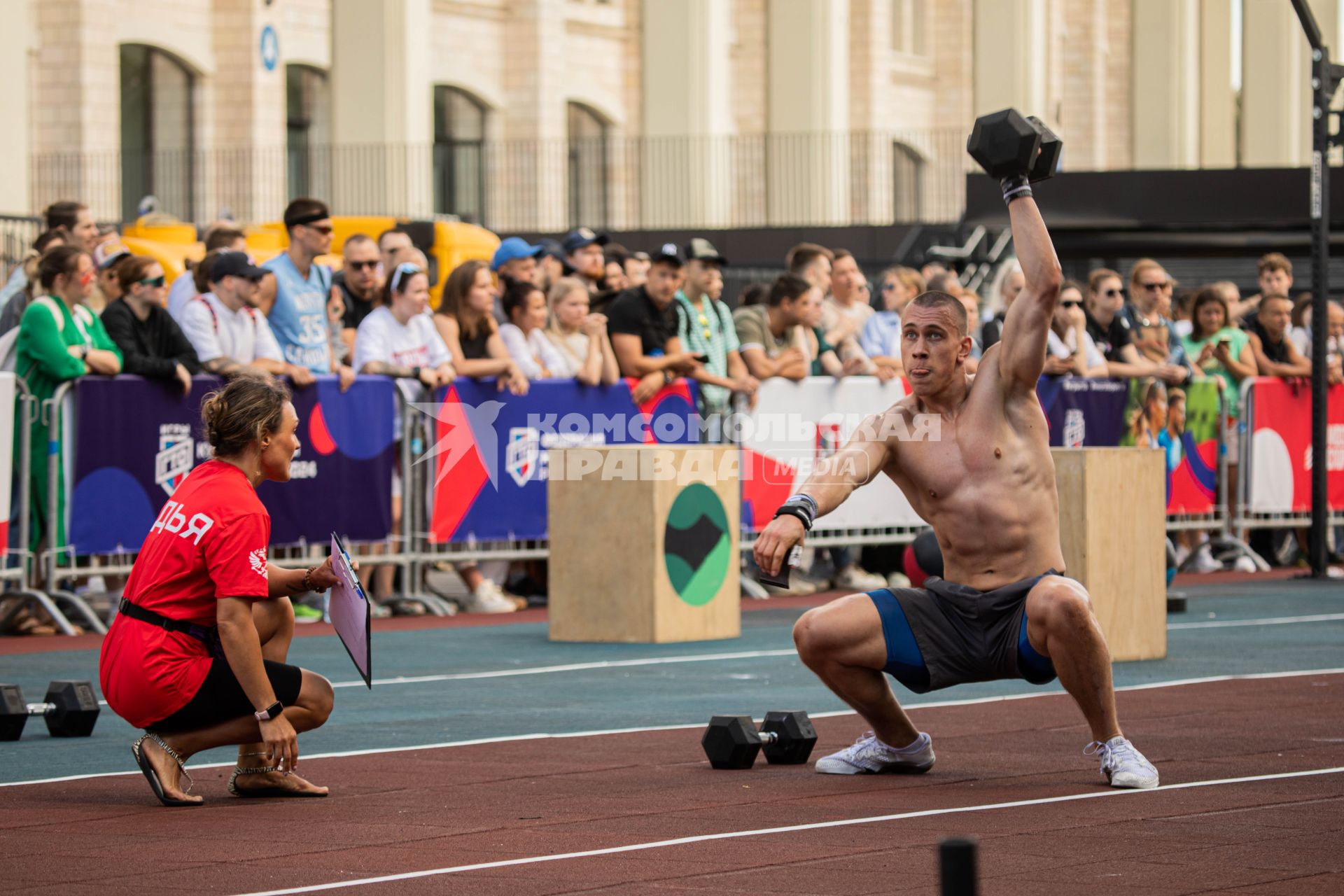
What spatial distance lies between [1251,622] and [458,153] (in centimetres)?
3534

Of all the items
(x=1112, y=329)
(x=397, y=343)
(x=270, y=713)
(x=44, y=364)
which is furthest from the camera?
(x=1112, y=329)

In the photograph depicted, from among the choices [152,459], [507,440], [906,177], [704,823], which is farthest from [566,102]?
[704,823]

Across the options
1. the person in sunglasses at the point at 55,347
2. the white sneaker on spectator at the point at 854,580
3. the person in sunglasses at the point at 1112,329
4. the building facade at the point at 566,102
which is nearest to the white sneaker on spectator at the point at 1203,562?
the person in sunglasses at the point at 1112,329

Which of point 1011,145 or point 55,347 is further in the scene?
point 55,347

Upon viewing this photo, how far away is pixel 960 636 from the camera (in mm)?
8297

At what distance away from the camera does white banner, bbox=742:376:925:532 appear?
682 inches

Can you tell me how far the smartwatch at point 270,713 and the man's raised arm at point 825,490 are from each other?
176 centimetres

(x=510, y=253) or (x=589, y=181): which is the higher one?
(x=589, y=181)

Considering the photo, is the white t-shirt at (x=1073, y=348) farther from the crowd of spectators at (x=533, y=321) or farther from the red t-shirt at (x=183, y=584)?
the red t-shirt at (x=183, y=584)

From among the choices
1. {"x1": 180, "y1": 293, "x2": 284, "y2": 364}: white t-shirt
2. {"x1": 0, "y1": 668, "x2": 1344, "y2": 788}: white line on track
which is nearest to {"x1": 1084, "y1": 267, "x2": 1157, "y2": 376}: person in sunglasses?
{"x1": 0, "y1": 668, "x2": 1344, "y2": 788}: white line on track

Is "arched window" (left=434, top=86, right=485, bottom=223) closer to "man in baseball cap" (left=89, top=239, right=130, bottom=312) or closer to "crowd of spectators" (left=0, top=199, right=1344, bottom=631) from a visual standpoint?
"crowd of spectators" (left=0, top=199, right=1344, bottom=631)

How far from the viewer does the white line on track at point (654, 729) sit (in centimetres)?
862

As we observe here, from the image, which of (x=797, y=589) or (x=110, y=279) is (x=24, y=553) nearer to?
(x=110, y=279)

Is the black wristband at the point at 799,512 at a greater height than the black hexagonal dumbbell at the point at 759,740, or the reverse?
the black wristband at the point at 799,512
